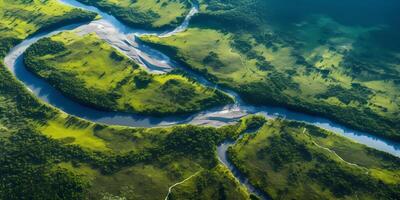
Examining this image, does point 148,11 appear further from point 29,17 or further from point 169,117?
point 169,117

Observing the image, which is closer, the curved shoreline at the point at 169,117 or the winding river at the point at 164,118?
the winding river at the point at 164,118

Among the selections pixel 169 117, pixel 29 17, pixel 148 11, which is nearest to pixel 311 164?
pixel 169 117

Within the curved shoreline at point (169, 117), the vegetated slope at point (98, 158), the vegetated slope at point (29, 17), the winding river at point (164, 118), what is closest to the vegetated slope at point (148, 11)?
the vegetated slope at point (29, 17)

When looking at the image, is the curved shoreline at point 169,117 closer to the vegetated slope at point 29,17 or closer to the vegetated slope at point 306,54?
the vegetated slope at point 306,54

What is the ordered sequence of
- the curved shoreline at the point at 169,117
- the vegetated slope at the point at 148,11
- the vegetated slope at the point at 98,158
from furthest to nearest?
the vegetated slope at the point at 148,11 < the curved shoreline at the point at 169,117 < the vegetated slope at the point at 98,158

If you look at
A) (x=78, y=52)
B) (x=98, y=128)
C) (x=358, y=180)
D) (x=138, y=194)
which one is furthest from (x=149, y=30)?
(x=358, y=180)

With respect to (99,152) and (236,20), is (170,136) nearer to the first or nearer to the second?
(99,152)

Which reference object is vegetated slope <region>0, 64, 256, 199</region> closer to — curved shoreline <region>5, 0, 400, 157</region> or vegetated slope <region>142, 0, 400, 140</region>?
curved shoreline <region>5, 0, 400, 157</region>

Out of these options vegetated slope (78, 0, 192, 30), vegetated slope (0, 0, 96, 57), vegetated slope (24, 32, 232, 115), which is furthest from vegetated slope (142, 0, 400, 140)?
vegetated slope (0, 0, 96, 57)
